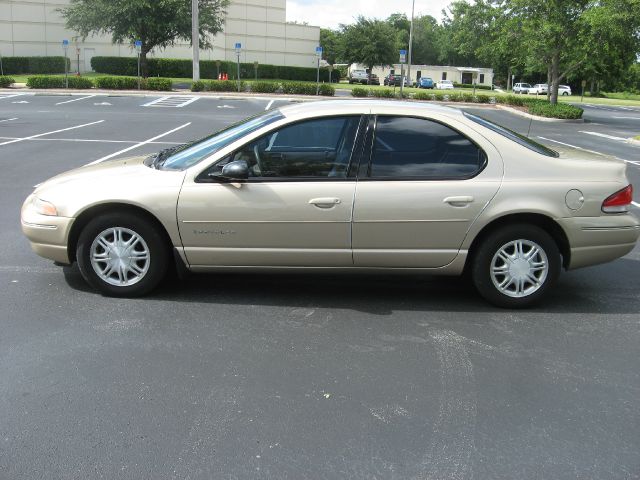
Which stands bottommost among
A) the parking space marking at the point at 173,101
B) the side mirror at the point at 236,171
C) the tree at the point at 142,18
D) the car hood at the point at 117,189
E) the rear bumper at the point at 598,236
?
the rear bumper at the point at 598,236

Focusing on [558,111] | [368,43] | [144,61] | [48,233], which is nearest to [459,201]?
[48,233]

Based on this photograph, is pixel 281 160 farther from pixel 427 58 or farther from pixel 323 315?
pixel 427 58

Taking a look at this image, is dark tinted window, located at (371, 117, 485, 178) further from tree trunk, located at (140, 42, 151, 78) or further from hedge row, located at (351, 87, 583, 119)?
tree trunk, located at (140, 42, 151, 78)

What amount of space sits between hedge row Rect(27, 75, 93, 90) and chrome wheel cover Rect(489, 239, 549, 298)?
121 ft

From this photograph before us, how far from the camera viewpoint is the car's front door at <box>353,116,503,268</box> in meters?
4.87

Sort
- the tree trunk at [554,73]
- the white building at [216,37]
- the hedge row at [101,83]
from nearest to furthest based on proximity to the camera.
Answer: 1. the tree trunk at [554,73]
2. the hedge row at [101,83]
3. the white building at [216,37]

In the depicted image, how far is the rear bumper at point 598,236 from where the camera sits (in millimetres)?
5016

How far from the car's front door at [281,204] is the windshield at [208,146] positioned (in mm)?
194

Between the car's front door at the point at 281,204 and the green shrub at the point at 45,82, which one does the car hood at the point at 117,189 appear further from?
the green shrub at the point at 45,82

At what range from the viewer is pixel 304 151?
16.6 feet

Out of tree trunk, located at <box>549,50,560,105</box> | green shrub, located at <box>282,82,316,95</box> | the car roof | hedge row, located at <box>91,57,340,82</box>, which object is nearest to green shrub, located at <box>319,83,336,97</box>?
green shrub, located at <box>282,82,316,95</box>

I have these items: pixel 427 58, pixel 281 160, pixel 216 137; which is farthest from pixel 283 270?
pixel 427 58

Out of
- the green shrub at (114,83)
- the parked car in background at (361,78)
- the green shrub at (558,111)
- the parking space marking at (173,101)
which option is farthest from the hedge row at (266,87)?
the parked car in background at (361,78)

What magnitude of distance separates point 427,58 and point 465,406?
107m
